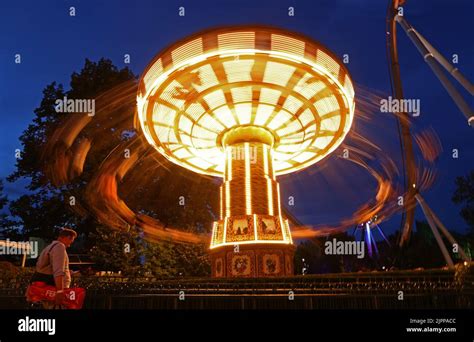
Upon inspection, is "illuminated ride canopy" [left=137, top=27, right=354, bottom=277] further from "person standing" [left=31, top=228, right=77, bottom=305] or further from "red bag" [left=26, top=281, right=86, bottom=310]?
"red bag" [left=26, top=281, right=86, bottom=310]

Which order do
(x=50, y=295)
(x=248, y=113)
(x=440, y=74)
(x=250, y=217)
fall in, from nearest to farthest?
1. (x=50, y=295)
2. (x=440, y=74)
3. (x=250, y=217)
4. (x=248, y=113)

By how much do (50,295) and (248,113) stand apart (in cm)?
1593

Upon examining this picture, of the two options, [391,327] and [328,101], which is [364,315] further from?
[328,101]

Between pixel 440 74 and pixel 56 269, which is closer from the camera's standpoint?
pixel 56 269

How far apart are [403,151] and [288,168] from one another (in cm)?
667

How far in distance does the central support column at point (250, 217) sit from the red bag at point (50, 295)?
12.3m

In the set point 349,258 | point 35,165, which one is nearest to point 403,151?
point 35,165

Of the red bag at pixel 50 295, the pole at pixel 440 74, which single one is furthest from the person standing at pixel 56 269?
the pole at pixel 440 74

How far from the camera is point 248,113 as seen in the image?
2097 centimetres

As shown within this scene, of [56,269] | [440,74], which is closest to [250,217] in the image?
[440,74]

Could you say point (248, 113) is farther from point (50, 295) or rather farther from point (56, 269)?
point (50, 295)

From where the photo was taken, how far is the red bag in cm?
598

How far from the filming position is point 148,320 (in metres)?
5.62

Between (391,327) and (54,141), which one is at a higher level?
(54,141)
